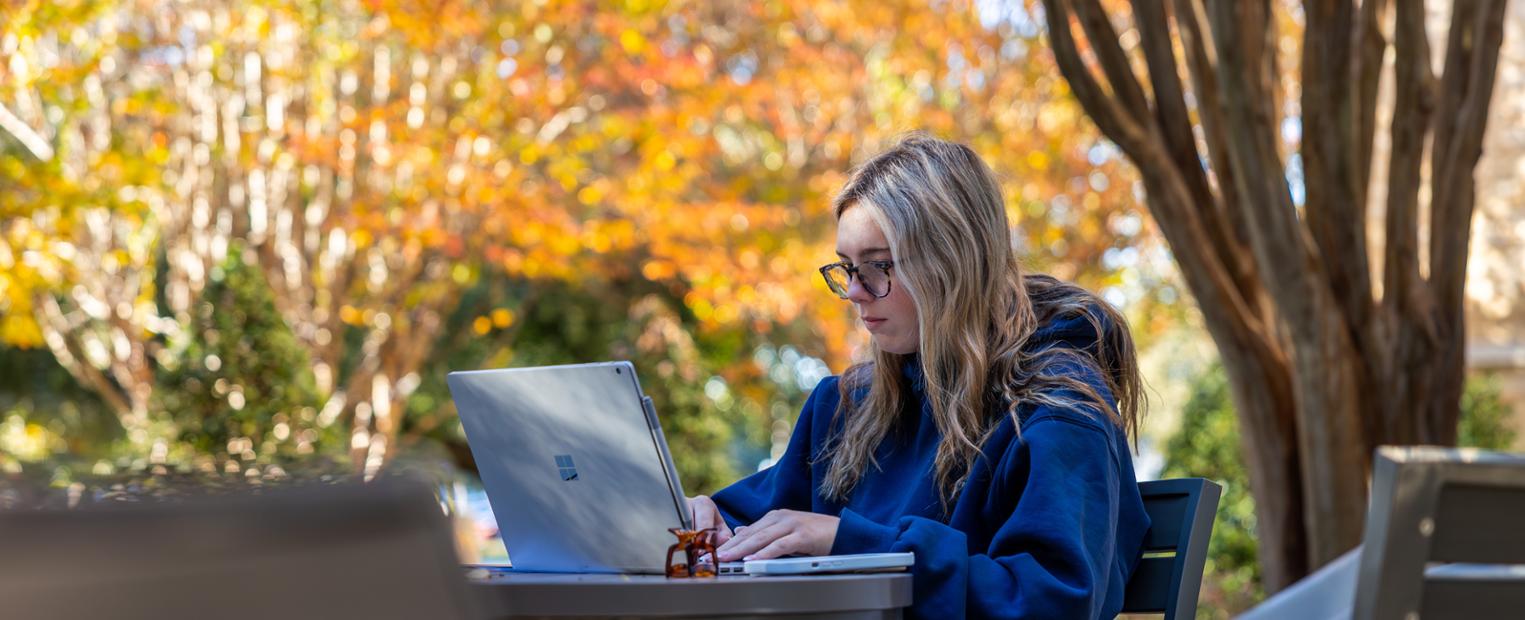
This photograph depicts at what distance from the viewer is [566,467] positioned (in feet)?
6.97

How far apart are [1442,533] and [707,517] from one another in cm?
128

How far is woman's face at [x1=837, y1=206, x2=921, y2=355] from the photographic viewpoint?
7.96 feet

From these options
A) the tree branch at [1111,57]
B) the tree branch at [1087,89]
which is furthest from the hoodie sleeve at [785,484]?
the tree branch at [1111,57]

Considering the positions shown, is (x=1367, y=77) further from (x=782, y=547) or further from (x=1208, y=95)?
(x=782, y=547)

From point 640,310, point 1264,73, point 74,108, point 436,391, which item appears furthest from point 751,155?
point 1264,73

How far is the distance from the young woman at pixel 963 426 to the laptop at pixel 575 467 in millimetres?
133

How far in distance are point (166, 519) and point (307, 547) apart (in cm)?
8

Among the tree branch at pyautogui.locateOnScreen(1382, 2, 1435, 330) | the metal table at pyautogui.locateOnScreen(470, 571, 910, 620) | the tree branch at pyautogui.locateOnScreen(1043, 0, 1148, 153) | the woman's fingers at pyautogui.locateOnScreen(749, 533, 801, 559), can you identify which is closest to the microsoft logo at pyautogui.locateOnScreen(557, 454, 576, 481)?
the woman's fingers at pyautogui.locateOnScreen(749, 533, 801, 559)

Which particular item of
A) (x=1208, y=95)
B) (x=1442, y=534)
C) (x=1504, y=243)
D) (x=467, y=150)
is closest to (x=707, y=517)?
(x=1442, y=534)

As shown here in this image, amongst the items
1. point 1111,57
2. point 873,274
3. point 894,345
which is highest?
point 1111,57

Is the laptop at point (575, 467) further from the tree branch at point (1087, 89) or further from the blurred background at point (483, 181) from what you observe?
the blurred background at point (483, 181)

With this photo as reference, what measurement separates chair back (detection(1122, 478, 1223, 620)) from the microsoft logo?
→ 0.86 meters

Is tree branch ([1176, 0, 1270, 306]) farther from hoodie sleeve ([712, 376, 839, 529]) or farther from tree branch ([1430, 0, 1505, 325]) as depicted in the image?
hoodie sleeve ([712, 376, 839, 529])

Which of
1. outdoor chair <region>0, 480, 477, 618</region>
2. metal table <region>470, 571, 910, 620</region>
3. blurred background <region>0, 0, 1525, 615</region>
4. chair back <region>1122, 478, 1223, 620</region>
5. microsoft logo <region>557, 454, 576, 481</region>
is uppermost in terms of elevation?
blurred background <region>0, 0, 1525, 615</region>
